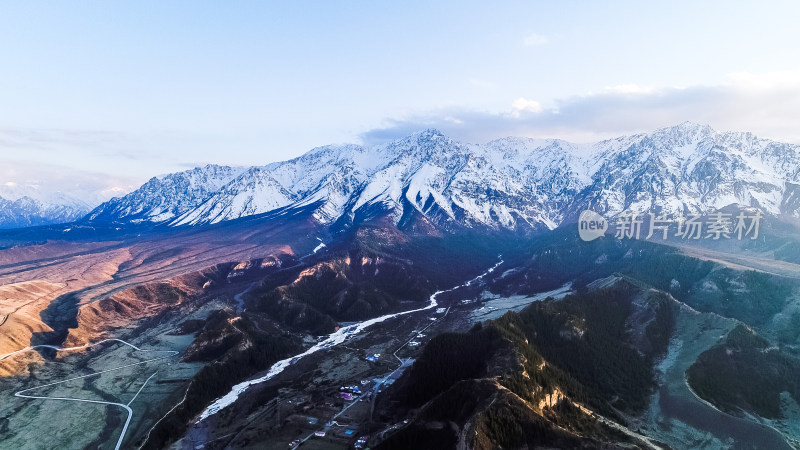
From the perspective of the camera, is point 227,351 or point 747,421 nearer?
point 747,421

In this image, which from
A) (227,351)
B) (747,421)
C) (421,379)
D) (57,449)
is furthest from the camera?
(227,351)

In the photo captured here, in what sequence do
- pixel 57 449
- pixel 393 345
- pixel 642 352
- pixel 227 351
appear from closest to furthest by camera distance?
pixel 57 449 → pixel 642 352 → pixel 227 351 → pixel 393 345

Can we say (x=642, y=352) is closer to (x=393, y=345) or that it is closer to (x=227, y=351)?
(x=393, y=345)

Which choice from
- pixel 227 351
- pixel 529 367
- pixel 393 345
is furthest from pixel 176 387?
pixel 529 367

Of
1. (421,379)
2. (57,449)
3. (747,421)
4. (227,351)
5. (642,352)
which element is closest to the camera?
(747,421)

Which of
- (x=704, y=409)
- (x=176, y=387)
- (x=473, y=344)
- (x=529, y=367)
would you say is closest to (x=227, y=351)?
(x=176, y=387)

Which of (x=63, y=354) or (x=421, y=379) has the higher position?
(x=421, y=379)

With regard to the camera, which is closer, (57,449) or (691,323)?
(57,449)

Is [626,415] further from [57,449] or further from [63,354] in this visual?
[63,354]

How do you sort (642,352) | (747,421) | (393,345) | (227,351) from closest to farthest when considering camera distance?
(747,421) < (642,352) < (227,351) < (393,345)
